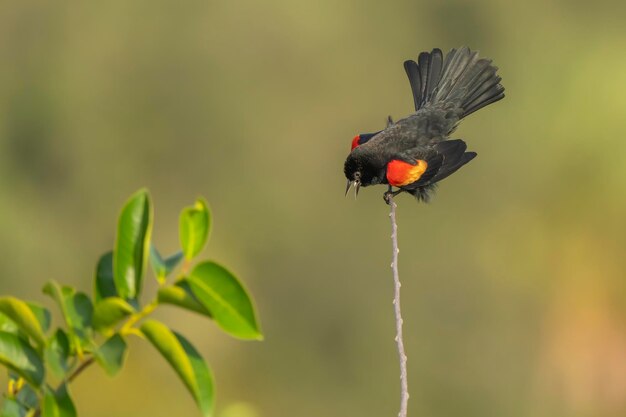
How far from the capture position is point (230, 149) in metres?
11.0

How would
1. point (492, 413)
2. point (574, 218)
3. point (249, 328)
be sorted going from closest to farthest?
point (249, 328) < point (492, 413) < point (574, 218)

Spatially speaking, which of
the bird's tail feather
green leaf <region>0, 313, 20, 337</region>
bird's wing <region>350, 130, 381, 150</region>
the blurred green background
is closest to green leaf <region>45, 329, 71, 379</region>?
green leaf <region>0, 313, 20, 337</region>

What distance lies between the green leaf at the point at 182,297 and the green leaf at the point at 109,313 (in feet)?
0.15

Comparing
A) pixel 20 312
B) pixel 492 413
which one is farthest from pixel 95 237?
pixel 20 312

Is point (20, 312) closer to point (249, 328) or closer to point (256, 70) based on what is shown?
point (249, 328)

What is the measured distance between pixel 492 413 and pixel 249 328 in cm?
934

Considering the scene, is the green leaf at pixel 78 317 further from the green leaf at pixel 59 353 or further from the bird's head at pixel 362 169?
the bird's head at pixel 362 169

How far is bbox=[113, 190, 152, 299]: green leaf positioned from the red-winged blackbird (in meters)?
2.44

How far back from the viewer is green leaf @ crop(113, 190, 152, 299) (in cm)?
121

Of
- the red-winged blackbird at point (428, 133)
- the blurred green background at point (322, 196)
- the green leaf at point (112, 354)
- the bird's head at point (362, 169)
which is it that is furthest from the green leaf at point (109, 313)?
the blurred green background at point (322, 196)

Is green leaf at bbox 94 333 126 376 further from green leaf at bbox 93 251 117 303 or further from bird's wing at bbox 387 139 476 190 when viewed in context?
bird's wing at bbox 387 139 476 190

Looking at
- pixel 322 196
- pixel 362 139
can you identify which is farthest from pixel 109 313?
pixel 322 196

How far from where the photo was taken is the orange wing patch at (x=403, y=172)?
3.78 metres

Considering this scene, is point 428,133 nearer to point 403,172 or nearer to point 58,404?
point 403,172
